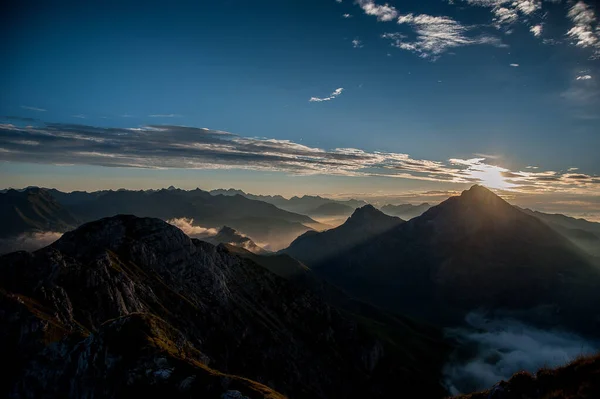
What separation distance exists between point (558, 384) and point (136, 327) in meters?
60.7

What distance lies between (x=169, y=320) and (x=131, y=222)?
76.9 m

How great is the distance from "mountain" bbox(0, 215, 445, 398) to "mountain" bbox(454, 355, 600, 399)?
3036 cm

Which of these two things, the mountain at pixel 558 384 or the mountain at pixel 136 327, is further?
the mountain at pixel 136 327

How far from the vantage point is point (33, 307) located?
89.6m

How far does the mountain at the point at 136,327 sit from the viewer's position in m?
54.2

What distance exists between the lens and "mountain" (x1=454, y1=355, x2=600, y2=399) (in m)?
26.9

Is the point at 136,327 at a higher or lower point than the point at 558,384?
lower

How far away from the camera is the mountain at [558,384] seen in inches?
1060

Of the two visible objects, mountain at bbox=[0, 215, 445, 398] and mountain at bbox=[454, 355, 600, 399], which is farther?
mountain at bbox=[0, 215, 445, 398]

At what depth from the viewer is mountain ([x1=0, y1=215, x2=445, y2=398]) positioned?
2135 inches

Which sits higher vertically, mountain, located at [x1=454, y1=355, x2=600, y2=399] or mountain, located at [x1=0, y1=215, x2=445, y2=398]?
mountain, located at [x1=454, y1=355, x2=600, y2=399]

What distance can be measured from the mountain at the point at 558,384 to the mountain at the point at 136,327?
30361 mm

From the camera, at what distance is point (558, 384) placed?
3033 centimetres

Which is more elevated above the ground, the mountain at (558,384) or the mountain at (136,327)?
the mountain at (558,384)
